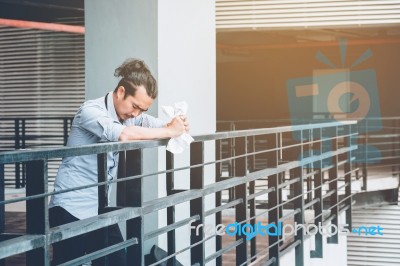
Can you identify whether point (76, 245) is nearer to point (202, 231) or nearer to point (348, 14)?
point (202, 231)

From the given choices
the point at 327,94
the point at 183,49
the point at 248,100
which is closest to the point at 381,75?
the point at 327,94

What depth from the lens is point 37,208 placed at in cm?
218

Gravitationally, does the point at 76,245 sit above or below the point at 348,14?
below

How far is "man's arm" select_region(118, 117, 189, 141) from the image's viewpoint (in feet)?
9.96

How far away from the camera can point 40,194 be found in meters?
2.12

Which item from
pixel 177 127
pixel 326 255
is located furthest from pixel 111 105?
pixel 326 255

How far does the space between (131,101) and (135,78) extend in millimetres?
110

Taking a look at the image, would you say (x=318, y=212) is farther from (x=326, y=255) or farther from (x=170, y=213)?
(x=170, y=213)

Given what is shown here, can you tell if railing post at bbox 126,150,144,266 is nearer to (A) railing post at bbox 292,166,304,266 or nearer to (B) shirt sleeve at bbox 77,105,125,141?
(B) shirt sleeve at bbox 77,105,125,141

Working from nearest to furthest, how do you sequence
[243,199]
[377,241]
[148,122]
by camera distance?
[148,122]
[243,199]
[377,241]

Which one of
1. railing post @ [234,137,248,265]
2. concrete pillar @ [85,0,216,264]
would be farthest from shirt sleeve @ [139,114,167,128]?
concrete pillar @ [85,0,216,264]

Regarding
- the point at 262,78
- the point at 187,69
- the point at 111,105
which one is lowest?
the point at 111,105

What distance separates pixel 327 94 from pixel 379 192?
7.14 meters

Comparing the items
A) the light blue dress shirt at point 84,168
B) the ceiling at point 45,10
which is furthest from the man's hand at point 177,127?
the ceiling at point 45,10
